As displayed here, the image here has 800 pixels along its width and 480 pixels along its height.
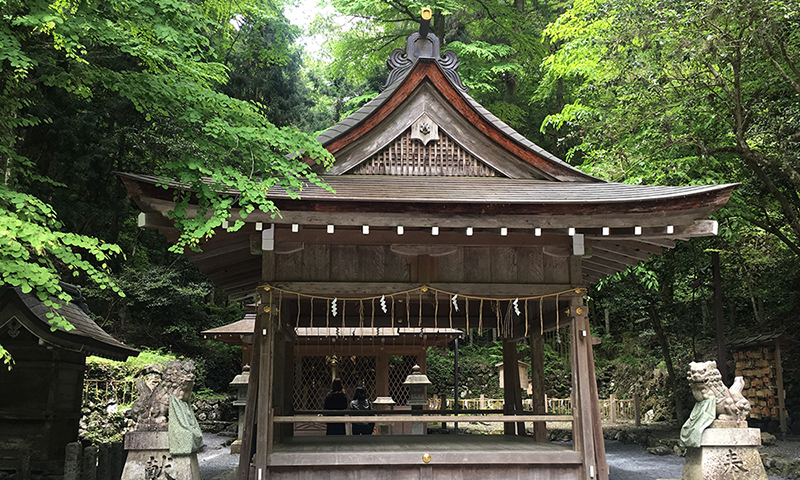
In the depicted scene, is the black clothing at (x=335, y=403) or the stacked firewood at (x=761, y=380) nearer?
the black clothing at (x=335, y=403)

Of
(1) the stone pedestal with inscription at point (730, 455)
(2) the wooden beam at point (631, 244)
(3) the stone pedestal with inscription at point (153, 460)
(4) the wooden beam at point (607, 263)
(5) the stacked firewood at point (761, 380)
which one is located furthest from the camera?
(5) the stacked firewood at point (761, 380)

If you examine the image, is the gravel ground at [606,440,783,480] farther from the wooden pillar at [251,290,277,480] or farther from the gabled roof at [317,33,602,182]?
the wooden pillar at [251,290,277,480]

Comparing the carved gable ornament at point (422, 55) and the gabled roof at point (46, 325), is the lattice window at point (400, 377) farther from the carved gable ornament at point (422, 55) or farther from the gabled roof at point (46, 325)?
the carved gable ornament at point (422, 55)

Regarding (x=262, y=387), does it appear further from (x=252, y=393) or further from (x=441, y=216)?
(x=441, y=216)

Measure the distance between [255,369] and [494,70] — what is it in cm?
1552

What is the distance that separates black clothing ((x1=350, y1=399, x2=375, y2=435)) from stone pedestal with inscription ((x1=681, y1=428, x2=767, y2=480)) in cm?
686

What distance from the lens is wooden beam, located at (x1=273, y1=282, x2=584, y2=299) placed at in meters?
6.95

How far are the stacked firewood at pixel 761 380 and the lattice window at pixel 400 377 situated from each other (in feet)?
31.4

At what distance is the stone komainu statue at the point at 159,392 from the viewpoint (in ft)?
19.8

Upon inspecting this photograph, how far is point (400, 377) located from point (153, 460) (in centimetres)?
1397

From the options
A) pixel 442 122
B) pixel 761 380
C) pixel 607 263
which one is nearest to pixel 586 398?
pixel 607 263

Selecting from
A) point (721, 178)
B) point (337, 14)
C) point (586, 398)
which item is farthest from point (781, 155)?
point (337, 14)

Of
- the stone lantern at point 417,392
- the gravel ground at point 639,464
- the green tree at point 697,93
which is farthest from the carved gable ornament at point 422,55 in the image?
the gravel ground at point 639,464

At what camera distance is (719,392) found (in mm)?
6477
